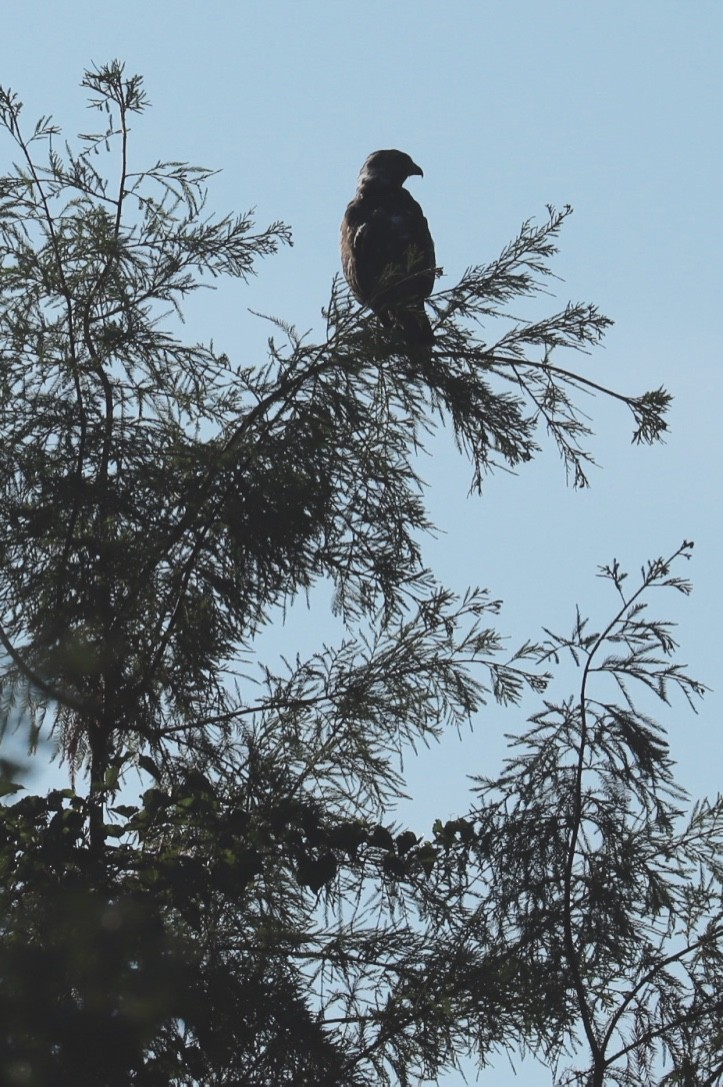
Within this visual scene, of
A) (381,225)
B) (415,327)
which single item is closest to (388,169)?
(381,225)

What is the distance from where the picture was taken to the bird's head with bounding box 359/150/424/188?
9336 mm

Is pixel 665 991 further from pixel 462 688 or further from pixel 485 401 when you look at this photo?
pixel 485 401

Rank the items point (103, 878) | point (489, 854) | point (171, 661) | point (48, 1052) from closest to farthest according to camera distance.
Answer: point (48, 1052)
point (103, 878)
point (489, 854)
point (171, 661)

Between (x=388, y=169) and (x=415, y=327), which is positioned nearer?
(x=415, y=327)

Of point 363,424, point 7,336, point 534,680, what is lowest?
point 534,680

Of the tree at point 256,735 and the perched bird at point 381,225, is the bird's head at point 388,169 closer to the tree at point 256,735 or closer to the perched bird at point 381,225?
the perched bird at point 381,225

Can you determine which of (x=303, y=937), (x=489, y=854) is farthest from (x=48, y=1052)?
(x=489, y=854)

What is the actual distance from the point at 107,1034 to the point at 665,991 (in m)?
1.86

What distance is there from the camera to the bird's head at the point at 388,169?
9336mm

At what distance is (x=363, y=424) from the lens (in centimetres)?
575

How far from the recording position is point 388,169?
9.40m

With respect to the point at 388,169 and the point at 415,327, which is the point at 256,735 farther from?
the point at 388,169

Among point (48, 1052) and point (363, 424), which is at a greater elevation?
point (363, 424)

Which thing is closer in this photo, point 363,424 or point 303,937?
point 303,937
